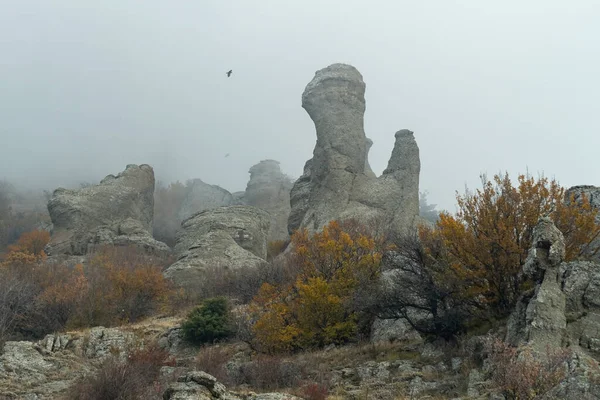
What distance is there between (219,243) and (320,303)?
22881 mm

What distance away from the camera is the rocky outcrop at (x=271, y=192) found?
262 feet

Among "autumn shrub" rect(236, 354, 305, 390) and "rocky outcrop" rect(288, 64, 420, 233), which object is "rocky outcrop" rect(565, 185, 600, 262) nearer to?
"autumn shrub" rect(236, 354, 305, 390)

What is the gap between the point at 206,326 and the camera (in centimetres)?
2562

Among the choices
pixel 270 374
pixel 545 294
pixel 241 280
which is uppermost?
pixel 241 280

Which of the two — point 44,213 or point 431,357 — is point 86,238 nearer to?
point 431,357

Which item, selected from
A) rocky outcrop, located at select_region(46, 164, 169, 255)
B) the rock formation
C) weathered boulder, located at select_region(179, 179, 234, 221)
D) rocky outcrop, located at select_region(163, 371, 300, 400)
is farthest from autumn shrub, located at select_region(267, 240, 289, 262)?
rocky outcrop, located at select_region(163, 371, 300, 400)

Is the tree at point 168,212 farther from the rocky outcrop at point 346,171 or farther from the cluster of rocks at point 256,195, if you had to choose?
the rocky outcrop at point 346,171

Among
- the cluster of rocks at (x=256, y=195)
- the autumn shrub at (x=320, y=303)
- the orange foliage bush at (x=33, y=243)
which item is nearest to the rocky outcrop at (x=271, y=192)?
the cluster of rocks at (x=256, y=195)

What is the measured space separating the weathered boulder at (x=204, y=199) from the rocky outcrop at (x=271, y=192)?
4.90 meters

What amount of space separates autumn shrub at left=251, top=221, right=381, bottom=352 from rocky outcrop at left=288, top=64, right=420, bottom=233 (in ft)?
59.9

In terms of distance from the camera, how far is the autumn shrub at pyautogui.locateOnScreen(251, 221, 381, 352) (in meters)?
22.0

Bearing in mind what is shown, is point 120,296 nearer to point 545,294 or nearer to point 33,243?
point 545,294

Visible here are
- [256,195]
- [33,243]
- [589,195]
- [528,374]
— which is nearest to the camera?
[528,374]

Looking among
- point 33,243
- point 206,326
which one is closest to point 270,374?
point 206,326
